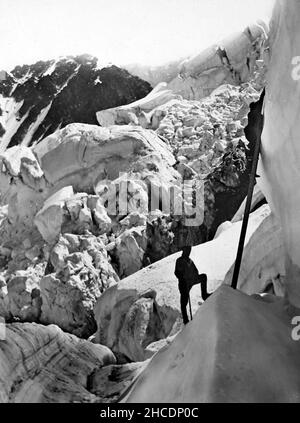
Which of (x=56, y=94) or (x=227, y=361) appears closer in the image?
(x=227, y=361)

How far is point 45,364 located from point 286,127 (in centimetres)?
363

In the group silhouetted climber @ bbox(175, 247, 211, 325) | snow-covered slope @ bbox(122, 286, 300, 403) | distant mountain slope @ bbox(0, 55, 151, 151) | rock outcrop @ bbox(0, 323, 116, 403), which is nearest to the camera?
snow-covered slope @ bbox(122, 286, 300, 403)

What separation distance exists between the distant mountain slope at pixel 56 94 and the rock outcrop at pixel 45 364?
27.8 meters

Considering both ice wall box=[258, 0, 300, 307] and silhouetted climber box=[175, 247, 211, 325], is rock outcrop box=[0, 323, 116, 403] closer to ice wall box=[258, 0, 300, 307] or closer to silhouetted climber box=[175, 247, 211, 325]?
silhouetted climber box=[175, 247, 211, 325]

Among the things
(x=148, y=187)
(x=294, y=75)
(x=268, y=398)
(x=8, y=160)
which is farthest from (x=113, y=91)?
(x=268, y=398)

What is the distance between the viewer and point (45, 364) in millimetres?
5441

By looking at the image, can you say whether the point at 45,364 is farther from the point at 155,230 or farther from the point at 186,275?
the point at 155,230

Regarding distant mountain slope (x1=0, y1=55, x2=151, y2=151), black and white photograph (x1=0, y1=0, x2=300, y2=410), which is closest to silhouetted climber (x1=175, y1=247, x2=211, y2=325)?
black and white photograph (x1=0, y1=0, x2=300, y2=410)

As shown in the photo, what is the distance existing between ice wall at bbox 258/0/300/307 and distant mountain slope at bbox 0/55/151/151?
90.9 ft

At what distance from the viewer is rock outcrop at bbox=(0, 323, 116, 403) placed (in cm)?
483

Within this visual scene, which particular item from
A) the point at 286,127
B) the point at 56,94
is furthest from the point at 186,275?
the point at 56,94

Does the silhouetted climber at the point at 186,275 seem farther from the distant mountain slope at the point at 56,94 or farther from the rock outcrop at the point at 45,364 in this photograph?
the distant mountain slope at the point at 56,94

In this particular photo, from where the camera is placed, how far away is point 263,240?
9.28 metres

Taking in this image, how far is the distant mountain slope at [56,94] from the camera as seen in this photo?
33656mm
